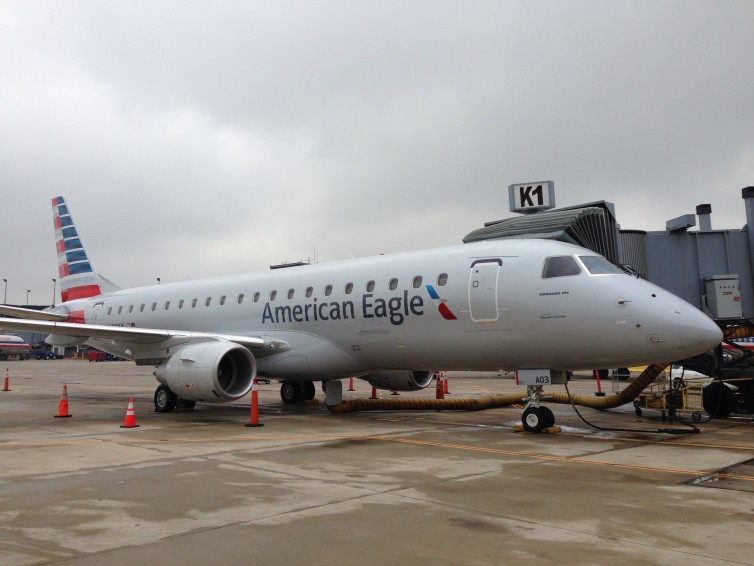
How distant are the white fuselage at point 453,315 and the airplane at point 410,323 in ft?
0.08

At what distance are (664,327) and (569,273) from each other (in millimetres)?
1880

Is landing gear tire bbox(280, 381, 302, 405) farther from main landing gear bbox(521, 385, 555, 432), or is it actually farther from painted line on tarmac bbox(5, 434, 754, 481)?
main landing gear bbox(521, 385, 555, 432)

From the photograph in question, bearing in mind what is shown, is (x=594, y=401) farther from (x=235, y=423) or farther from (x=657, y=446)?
(x=235, y=423)

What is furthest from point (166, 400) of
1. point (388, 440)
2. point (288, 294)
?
point (388, 440)

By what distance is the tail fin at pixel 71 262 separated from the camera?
23812mm

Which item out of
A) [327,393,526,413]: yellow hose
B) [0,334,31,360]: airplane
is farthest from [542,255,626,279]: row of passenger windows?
[0,334,31,360]: airplane

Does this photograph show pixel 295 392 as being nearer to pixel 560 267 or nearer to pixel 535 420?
pixel 535 420

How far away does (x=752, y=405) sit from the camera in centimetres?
1511

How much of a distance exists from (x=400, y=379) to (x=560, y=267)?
626cm

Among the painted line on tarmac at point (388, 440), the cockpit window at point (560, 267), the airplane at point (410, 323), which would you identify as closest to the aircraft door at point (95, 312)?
the airplane at point (410, 323)

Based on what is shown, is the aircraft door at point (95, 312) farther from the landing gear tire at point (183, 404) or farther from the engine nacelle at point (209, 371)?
the engine nacelle at point (209, 371)

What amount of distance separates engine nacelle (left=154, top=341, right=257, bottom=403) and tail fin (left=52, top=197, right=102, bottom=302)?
425 inches

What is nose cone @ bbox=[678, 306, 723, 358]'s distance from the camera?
A: 10.4 meters

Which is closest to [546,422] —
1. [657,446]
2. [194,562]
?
[657,446]
